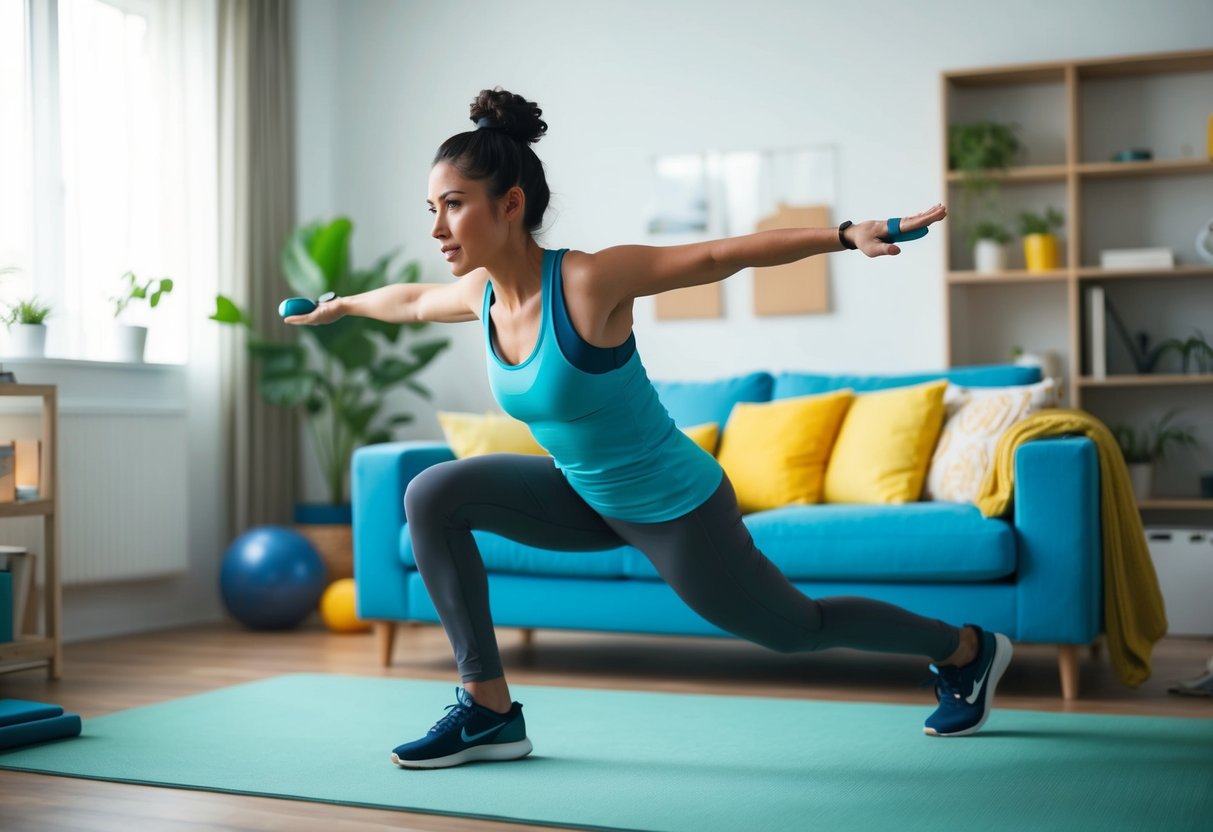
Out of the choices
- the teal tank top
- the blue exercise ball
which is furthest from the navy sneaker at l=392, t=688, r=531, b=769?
the blue exercise ball

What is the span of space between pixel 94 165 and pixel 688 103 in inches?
84.5

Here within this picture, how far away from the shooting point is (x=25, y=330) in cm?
397

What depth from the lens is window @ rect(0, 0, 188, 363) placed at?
4.19 meters

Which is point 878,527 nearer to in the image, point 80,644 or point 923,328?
point 923,328

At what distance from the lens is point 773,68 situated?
4863 mm

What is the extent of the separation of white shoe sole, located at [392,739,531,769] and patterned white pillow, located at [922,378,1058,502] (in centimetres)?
147

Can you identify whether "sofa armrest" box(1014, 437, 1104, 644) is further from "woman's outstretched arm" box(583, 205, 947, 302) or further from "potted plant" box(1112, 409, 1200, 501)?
"potted plant" box(1112, 409, 1200, 501)

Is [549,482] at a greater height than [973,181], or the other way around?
[973,181]

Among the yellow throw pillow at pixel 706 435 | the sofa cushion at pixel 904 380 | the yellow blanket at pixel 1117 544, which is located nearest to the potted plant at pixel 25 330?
the yellow throw pillow at pixel 706 435

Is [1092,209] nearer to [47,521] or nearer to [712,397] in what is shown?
[712,397]

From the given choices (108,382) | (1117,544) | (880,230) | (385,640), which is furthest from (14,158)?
(1117,544)

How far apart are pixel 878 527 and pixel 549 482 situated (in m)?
1.13

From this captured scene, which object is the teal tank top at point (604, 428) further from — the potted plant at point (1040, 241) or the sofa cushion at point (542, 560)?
the potted plant at point (1040, 241)

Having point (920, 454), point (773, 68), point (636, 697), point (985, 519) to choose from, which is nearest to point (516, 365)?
point (636, 697)
